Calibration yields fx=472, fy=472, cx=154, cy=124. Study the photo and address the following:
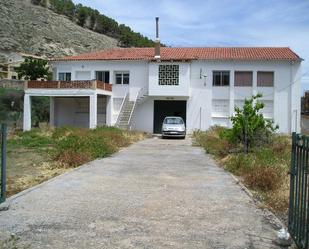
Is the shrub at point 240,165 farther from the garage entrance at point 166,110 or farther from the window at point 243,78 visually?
the garage entrance at point 166,110

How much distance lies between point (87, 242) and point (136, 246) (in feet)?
2.44

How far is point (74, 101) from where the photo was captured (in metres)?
43.0

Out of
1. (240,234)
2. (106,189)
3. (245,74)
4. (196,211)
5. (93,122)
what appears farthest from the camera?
(245,74)

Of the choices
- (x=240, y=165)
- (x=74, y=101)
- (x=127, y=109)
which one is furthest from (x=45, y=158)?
(x=74, y=101)

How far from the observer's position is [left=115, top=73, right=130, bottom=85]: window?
41719 mm

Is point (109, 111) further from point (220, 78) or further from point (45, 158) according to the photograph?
point (45, 158)

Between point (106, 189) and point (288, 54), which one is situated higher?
point (288, 54)

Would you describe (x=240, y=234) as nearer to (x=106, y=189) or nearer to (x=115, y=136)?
(x=106, y=189)

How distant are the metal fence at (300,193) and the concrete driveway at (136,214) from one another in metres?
0.49

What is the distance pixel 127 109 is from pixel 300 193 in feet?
111

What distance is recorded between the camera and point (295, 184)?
7.12 meters

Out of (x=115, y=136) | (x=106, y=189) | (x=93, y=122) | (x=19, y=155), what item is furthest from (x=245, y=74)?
(x=106, y=189)

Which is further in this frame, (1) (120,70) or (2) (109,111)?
(1) (120,70)

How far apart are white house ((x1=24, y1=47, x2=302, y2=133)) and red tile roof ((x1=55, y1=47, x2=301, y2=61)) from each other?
8cm
